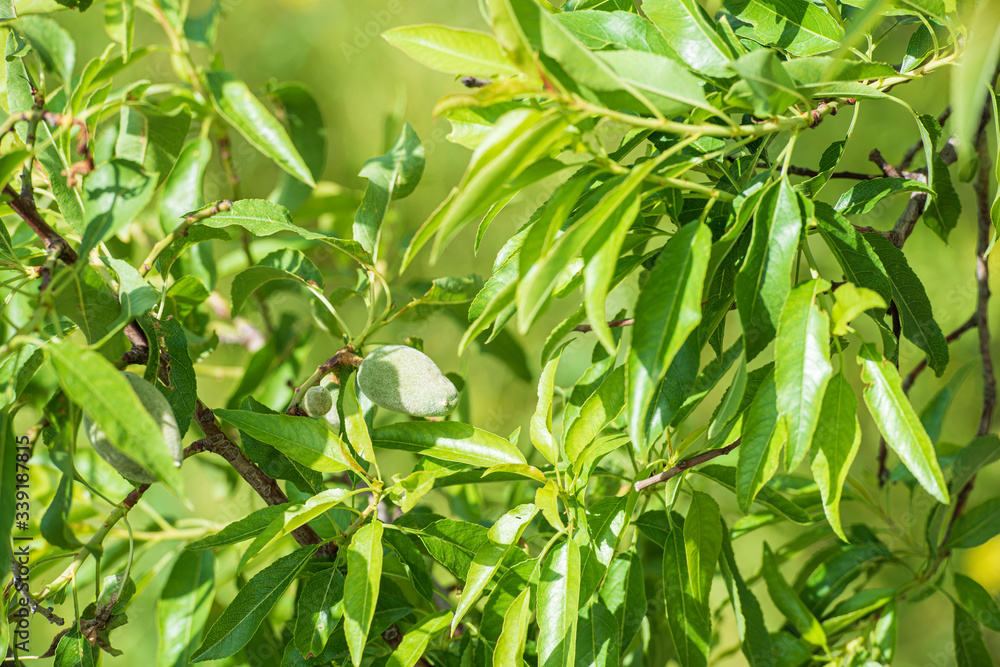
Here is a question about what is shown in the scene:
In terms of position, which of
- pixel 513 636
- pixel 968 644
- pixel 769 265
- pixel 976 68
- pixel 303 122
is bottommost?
pixel 968 644

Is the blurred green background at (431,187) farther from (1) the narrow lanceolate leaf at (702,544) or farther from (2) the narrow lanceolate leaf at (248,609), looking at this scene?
(1) the narrow lanceolate leaf at (702,544)

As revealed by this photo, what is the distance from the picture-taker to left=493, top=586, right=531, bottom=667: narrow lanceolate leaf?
0.43 m

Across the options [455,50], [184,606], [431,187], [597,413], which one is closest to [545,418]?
[597,413]

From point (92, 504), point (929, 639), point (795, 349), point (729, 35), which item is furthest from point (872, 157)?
point (929, 639)

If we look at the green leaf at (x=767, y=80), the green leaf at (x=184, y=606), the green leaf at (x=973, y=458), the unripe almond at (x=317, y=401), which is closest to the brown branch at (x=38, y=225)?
the unripe almond at (x=317, y=401)

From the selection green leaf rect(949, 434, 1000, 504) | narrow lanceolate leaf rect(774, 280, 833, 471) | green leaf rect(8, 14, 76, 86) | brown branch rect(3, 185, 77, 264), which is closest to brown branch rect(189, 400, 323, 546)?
brown branch rect(3, 185, 77, 264)

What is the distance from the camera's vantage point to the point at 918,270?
1372 mm

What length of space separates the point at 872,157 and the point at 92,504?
853 millimetres

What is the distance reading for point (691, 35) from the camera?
0.43m

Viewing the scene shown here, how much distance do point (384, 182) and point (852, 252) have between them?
349 millimetres

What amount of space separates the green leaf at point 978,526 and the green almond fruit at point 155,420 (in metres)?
0.69

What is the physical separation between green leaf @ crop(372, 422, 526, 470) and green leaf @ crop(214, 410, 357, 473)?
0.10ft

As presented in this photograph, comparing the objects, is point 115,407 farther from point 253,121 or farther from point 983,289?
point 983,289

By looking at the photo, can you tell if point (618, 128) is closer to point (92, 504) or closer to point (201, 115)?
point (201, 115)
